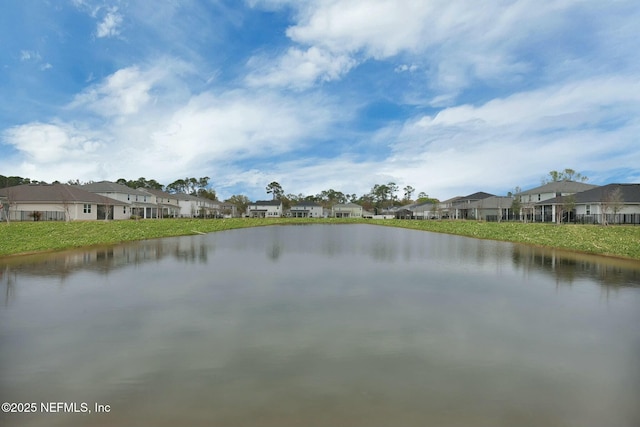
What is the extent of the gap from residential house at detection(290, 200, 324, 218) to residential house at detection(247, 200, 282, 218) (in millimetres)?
4540

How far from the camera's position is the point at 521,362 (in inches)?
205

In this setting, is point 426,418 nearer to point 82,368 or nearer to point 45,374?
point 82,368

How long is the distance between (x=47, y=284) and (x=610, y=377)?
44.8 ft

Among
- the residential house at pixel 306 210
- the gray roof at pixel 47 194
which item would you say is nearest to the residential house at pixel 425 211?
the residential house at pixel 306 210

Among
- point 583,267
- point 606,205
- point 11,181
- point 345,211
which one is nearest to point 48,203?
point 583,267

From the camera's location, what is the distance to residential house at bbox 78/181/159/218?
5378cm

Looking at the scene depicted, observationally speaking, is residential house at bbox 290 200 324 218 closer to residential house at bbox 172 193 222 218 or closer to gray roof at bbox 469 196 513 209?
residential house at bbox 172 193 222 218

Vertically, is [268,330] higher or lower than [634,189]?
lower

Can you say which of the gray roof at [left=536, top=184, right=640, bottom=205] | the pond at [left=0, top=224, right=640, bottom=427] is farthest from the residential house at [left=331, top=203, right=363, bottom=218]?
the pond at [left=0, top=224, right=640, bottom=427]

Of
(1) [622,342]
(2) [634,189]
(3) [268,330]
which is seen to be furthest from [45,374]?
(2) [634,189]

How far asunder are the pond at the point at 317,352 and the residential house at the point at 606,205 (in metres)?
34.5

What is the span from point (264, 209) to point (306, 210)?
494 inches

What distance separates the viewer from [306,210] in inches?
3944

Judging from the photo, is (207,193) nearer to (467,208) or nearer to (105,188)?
(105,188)
